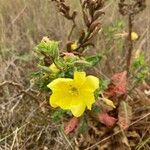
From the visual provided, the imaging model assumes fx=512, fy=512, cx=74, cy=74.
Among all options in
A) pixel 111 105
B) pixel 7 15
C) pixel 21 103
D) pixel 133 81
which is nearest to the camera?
pixel 111 105

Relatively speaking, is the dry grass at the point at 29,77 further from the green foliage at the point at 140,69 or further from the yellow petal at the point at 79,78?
the yellow petal at the point at 79,78

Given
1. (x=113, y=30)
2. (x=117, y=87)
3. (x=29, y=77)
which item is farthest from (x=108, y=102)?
(x=113, y=30)

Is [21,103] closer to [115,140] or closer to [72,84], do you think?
[115,140]

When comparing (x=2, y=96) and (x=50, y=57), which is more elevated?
(x=50, y=57)

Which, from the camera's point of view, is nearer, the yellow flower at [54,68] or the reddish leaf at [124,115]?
the yellow flower at [54,68]

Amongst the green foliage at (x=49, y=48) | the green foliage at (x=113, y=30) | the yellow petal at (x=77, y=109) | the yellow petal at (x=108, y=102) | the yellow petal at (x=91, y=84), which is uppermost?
the green foliage at (x=49, y=48)

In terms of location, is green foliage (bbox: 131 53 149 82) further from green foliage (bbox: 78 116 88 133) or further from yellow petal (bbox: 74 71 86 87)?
yellow petal (bbox: 74 71 86 87)

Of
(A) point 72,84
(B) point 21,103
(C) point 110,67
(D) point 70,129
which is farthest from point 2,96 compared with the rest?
(A) point 72,84

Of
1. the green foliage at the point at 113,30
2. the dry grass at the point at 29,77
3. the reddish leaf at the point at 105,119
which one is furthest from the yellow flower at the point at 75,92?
the green foliage at the point at 113,30
